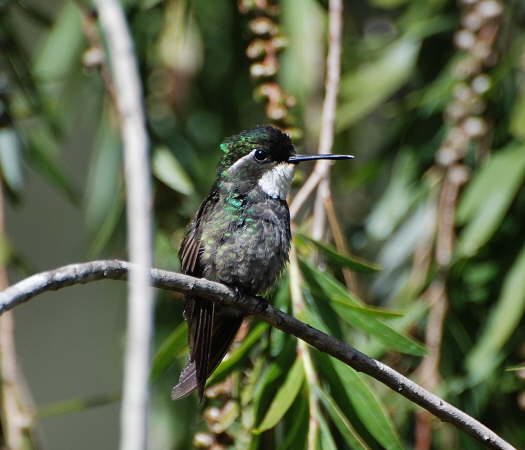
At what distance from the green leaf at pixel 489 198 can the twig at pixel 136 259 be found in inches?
65.9

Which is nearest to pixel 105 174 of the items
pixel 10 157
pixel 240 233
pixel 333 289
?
pixel 10 157

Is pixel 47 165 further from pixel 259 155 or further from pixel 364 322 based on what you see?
pixel 364 322

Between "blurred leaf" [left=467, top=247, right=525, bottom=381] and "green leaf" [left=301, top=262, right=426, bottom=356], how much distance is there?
1.69 ft

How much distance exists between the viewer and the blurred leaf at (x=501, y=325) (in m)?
2.71

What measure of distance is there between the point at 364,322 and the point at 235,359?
360 mm

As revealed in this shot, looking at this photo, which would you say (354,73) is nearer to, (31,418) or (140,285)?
(31,418)

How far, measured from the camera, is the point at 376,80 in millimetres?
3518

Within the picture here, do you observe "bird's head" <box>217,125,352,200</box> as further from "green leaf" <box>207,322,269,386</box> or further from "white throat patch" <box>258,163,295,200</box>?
"green leaf" <box>207,322,269,386</box>

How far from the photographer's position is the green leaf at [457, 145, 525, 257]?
2.91 metres

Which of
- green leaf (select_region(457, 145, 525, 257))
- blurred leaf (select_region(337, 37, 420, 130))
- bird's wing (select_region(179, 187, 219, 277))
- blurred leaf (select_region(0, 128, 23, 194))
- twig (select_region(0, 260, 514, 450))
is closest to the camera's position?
twig (select_region(0, 260, 514, 450))

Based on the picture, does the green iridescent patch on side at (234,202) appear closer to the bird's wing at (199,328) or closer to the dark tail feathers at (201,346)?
the bird's wing at (199,328)

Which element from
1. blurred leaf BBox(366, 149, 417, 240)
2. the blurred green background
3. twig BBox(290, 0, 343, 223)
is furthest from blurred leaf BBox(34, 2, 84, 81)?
blurred leaf BBox(366, 149, 417, 240)

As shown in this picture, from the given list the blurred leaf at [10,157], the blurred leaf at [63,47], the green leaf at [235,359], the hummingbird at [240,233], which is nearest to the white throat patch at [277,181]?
the hummingbird at [240,233]

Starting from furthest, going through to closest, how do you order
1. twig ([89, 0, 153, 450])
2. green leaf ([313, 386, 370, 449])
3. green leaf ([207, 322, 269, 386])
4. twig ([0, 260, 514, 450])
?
green leaf ([207, 322, 269, 386]) → green leaf ([313, 386, 370, 449]) → twig ([0, 260, 514, 450]) → twig ([89, 0, 153, 450])
